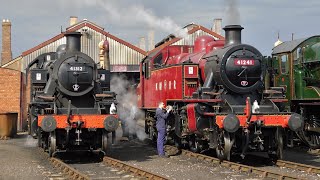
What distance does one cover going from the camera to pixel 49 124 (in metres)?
11.5

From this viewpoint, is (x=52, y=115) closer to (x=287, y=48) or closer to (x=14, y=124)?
(x=287, y=48)

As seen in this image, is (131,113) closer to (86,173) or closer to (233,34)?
(233,34)

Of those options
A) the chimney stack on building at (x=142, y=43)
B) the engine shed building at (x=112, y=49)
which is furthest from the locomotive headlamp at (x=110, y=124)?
the chimney stack on building at (x=142, y=43)

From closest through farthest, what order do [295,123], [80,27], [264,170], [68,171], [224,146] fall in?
[264,170]
[68,171]
[295,123]
[224,146]
[80,27]

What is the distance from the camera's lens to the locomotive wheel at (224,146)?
11250 millimetres

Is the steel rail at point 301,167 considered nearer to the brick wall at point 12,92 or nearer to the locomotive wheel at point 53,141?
the locomotive wheel at point 53,141

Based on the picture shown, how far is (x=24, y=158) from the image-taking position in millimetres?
13008

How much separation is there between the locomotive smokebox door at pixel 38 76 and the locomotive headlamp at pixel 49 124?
2.44m

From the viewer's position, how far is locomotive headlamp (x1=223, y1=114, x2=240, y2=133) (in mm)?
10805

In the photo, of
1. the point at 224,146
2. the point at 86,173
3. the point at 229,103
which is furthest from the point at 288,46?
the point at 86,173

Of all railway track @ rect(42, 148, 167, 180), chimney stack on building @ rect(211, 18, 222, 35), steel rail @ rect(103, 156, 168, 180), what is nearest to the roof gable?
chimney stack on building @ rect(211, 18, 222, 35)

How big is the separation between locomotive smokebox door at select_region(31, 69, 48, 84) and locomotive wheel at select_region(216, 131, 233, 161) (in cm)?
530

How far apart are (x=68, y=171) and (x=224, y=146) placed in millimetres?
3632

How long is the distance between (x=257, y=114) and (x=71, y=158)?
5196mm
